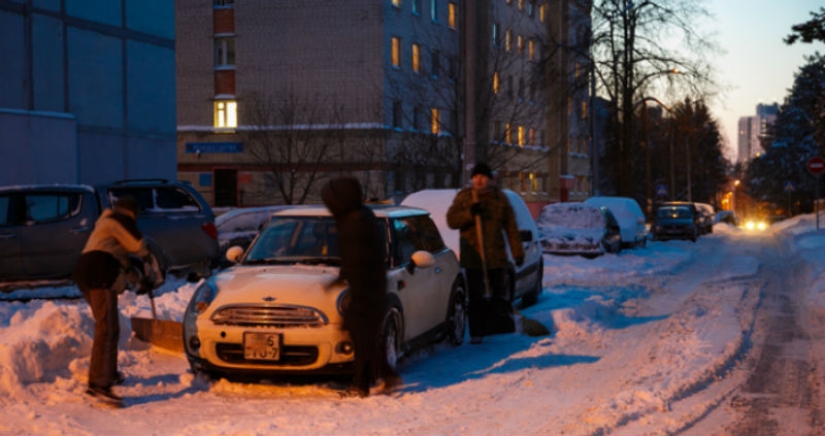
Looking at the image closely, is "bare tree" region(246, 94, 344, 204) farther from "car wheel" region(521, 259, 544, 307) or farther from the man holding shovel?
the man holding shovel

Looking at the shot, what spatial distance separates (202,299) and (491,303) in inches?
133

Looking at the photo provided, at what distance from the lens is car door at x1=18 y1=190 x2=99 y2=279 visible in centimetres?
1412

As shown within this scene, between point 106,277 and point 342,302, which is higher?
point 106,277

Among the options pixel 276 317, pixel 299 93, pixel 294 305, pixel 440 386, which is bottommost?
pixel 440 386

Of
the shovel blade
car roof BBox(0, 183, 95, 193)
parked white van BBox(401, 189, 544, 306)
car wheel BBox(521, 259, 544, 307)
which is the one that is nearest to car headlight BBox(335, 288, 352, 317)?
the shovel blade

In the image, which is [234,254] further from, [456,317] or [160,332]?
[456,317]

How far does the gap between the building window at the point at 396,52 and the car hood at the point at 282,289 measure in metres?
36.2

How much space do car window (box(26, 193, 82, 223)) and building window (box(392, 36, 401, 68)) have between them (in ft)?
100

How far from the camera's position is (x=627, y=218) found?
2947 centimetres

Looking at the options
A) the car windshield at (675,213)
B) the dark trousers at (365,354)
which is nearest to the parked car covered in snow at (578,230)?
the car windshield at (675,213)

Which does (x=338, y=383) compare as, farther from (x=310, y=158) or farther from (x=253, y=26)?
(x=253, y=26)

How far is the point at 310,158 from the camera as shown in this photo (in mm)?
43031

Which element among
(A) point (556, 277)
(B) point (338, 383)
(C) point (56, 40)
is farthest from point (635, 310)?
(C) point (56, 40)

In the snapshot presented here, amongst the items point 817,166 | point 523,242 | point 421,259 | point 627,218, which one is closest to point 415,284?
point 421,259
